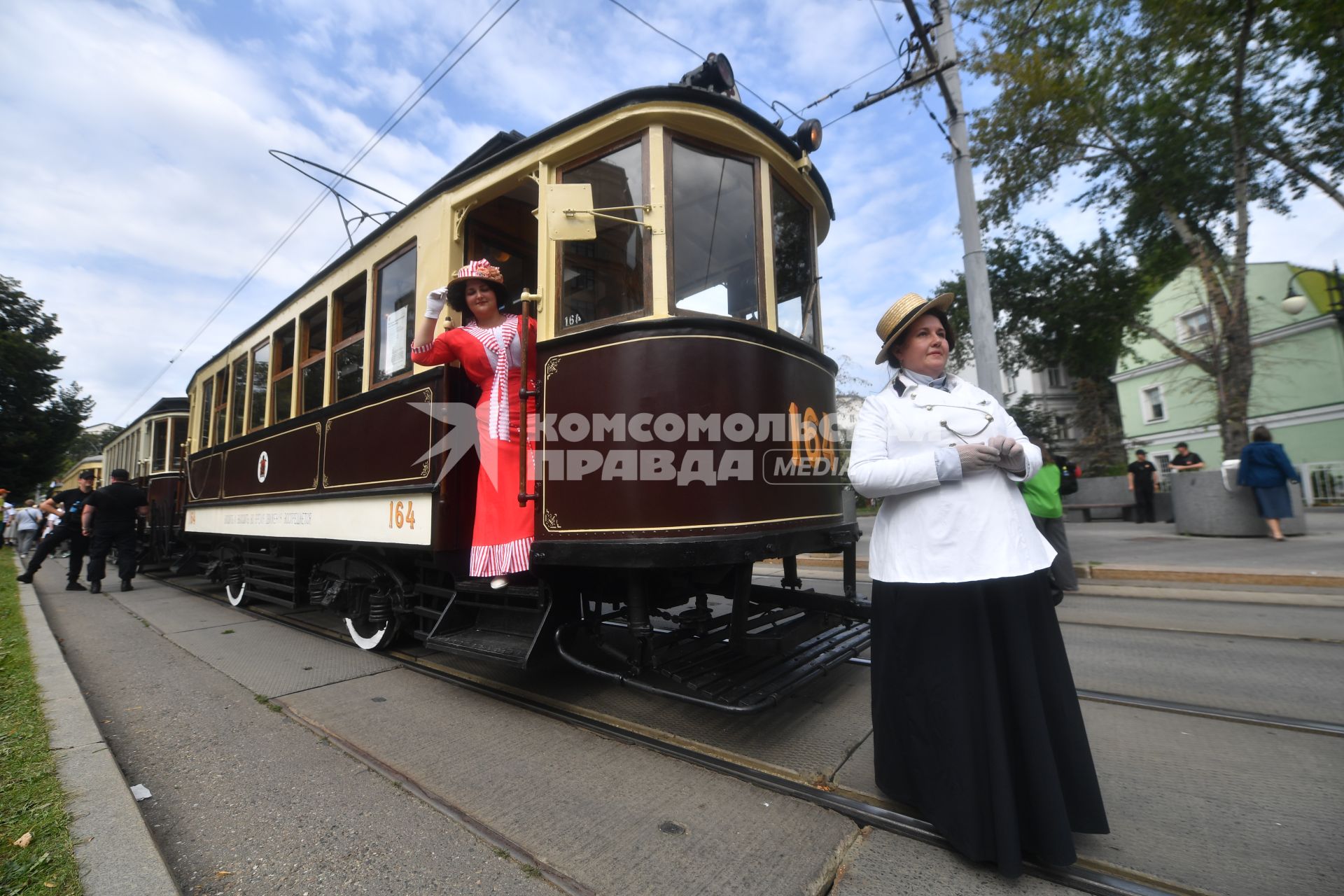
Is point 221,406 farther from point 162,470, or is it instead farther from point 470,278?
point 470,278

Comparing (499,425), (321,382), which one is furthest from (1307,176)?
(321,382)

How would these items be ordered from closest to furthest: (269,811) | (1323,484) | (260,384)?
1. (269,811)
2. (260,384)
3. (1323,484)

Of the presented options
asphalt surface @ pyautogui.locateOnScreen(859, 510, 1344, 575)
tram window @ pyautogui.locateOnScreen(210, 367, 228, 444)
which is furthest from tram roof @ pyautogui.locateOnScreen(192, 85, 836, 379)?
asphalt surface @ pyautogui.locateOnScreen(859, 510, 1344, 575)

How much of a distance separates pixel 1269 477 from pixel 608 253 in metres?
9.77

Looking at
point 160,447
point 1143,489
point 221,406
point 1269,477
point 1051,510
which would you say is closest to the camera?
point 1051,510

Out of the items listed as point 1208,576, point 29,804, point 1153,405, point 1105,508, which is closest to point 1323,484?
point 1105,508

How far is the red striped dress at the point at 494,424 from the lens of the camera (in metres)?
3.05

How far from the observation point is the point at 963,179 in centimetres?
705

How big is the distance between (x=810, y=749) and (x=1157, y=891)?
1182 millimetres

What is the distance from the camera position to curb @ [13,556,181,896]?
5.52ft

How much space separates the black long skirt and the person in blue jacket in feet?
30.0

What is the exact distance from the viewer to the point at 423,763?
8.43 ft

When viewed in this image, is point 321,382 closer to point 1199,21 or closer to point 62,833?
point 62,833

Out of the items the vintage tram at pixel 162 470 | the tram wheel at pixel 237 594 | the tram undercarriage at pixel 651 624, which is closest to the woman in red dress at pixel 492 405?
the tram undercarriage at pixel 651 624
